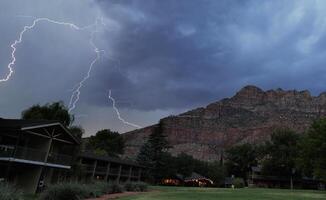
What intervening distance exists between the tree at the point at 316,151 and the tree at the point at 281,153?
27.9m

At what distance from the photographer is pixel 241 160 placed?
98312 millimetres

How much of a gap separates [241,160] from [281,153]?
55.9 feet

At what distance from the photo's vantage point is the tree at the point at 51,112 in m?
55.4

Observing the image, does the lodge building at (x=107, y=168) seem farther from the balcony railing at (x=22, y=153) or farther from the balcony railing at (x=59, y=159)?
the balcony railing at (x=22, y=153)

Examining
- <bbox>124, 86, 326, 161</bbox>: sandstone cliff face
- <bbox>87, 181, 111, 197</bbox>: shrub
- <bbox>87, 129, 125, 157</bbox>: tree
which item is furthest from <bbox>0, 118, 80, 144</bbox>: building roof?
<bbox>124, 86, 326, 161</bbox>: sandstone cliff face

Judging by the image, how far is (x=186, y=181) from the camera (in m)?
73.1

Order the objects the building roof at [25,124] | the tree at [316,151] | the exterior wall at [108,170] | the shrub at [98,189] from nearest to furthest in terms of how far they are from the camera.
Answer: the shrub at [98,189]
the building roof at [25,124]
the tree at [316,151]
the exterior wall at [108,170]

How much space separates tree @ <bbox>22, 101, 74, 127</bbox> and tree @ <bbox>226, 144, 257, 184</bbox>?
173 ft

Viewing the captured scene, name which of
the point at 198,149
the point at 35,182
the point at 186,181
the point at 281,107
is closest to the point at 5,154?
the point at 35,182

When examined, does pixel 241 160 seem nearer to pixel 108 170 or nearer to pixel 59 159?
pixel 108 170

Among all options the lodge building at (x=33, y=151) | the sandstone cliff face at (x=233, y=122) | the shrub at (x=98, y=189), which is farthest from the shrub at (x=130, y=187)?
the sandstone cliff face at (x=233, y=122)

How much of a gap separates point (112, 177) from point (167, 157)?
20.7m

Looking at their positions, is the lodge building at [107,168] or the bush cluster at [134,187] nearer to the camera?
the bush cluster at [134,187]

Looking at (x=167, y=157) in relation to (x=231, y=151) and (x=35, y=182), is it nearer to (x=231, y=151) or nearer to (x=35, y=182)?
(x=231, y=151)
